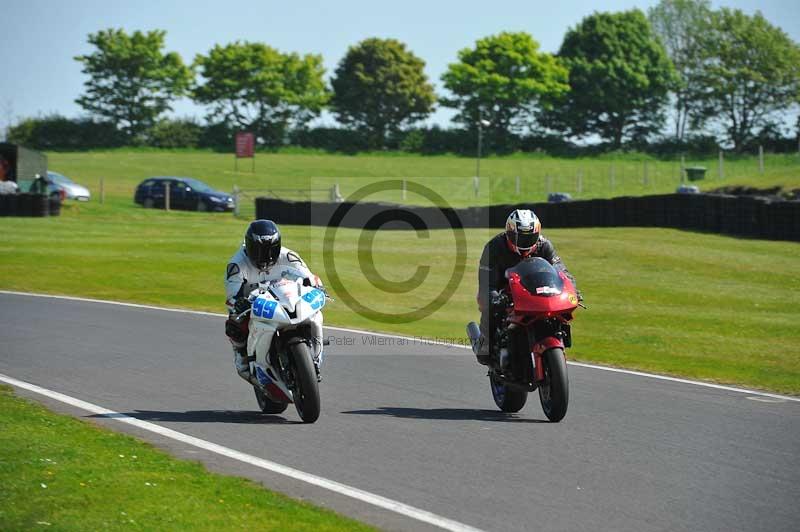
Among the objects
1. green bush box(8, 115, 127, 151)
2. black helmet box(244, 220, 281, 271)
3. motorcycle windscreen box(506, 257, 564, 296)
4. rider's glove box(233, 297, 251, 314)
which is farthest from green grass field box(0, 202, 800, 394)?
green bush box(8, 115, 127, 151)

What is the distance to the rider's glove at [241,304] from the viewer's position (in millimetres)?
9320

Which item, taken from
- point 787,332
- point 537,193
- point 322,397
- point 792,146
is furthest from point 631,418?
point 792,146

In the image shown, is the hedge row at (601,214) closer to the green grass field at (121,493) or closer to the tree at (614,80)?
the green grass field at (121,493)

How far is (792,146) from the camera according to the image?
253 feet

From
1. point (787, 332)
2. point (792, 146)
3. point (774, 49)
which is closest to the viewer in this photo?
point (787, 332)

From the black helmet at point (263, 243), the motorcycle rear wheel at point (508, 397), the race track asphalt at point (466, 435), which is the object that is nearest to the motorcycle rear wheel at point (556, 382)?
the race track asphalt at point (466, 435)

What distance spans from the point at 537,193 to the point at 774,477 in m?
52.0

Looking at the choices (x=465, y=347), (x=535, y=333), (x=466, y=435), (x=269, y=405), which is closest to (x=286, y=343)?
(x=269, y=405)

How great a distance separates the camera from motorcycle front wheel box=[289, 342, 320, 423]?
8859 mm

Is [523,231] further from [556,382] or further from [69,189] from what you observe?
[69,189]

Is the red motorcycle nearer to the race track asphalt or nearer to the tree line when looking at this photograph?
the race track asphalt

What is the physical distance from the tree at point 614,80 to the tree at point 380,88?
42.4 ft

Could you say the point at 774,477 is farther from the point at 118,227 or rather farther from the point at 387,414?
the point at 118,227

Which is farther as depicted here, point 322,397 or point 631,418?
point 322,397
